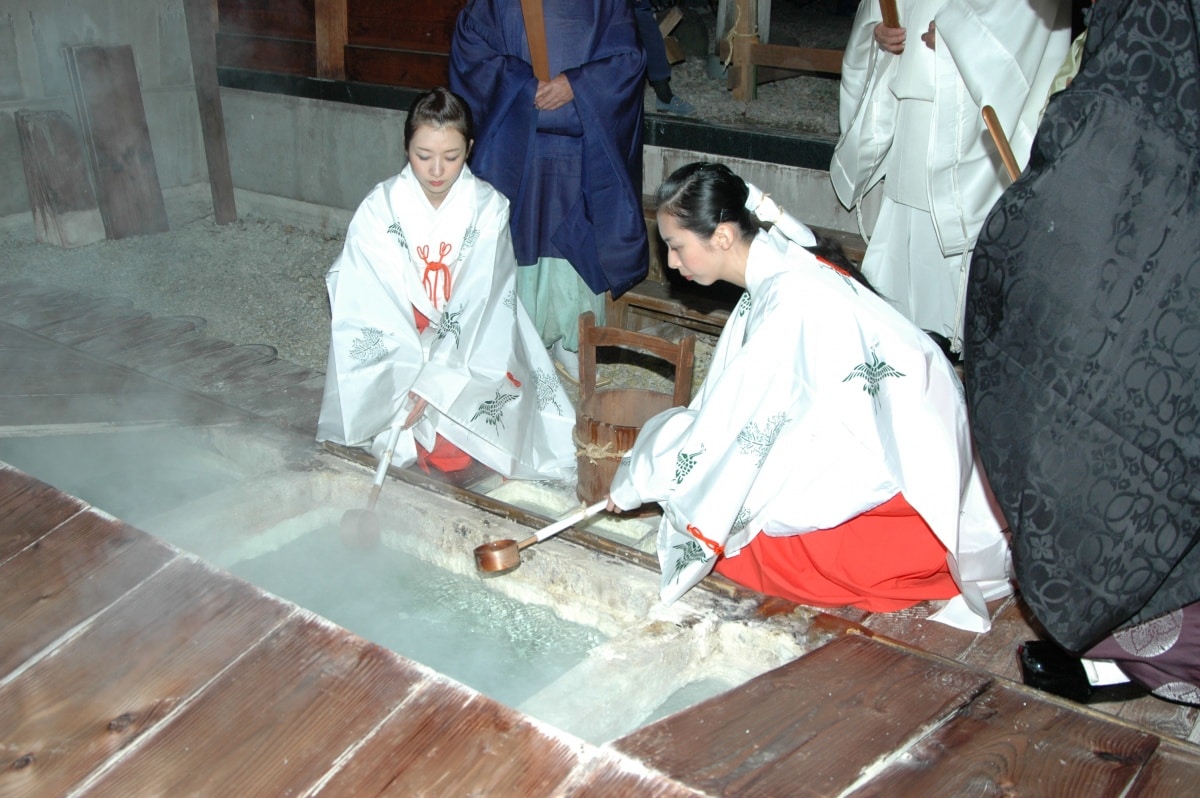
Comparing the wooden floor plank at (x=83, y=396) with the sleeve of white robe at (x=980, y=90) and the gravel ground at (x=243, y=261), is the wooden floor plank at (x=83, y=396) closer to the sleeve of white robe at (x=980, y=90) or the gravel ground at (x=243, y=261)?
the gravel ground at (x=243, y=261)

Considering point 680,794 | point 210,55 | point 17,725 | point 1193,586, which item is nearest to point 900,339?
point 1193,586

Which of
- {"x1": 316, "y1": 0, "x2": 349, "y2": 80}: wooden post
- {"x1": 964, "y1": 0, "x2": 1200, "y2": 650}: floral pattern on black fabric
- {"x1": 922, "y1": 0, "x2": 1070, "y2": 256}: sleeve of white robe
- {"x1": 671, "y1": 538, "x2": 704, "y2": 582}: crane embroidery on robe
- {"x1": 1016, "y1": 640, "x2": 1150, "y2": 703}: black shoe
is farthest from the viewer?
{"x1": 316, "y1": 0, "x2": 349, "y2": 80}: wooden post

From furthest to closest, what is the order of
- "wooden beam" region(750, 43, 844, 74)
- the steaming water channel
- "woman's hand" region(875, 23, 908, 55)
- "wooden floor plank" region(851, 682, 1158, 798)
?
"wooden beam" region(750, 43, 844, 74), "woman's hand" region(875, 23, 908, 55), the steaming water channel, "wooden floor plank" region(851, 682, 1158, 798)

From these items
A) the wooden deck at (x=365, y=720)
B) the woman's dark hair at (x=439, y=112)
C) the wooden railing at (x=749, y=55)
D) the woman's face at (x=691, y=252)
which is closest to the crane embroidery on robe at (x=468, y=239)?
the woman's dark hair at (x=439, y=112)

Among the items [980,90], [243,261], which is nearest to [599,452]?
[980,90]

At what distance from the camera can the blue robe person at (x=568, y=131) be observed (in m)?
5.15

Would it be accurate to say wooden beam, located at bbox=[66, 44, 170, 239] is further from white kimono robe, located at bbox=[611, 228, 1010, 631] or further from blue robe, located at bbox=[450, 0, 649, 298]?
white kimono robe, located at bbox=[611, 228, 1010, 631]

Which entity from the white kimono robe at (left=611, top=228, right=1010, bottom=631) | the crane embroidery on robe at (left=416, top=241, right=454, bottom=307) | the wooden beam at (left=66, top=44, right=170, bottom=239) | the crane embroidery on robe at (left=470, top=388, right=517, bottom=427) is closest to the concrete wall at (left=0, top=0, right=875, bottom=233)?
the wooden beam at (left=66, top=44, right=170, bottom=239)

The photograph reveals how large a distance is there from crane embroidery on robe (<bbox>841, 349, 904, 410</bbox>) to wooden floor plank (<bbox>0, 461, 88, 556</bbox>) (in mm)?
2034

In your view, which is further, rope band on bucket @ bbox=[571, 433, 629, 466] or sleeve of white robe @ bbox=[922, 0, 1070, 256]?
sleeve of white robe @ bbox=[922, 0, 1070, 256]

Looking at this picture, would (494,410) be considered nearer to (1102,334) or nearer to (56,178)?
(1102,334)

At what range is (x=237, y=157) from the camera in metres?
9.15

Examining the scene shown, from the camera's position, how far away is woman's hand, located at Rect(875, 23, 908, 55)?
15.4 ft

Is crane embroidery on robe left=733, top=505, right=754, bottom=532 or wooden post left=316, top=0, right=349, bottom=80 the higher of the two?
wooden post left=316, top=0, right=349, bottom=80
